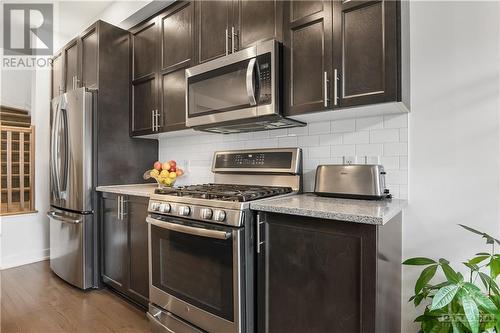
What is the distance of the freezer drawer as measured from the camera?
8.41ft

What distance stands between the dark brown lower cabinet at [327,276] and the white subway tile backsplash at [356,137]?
1.66ft

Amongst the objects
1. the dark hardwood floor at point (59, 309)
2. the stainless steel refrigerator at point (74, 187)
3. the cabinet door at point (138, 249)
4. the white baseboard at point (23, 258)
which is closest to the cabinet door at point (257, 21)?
the cabinet door at point (138, 249)

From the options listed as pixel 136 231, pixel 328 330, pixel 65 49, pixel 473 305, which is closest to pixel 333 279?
pixel 328 330

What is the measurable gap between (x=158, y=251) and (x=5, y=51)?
351 cm

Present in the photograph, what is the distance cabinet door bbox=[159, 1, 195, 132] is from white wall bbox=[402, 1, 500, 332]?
160 cm

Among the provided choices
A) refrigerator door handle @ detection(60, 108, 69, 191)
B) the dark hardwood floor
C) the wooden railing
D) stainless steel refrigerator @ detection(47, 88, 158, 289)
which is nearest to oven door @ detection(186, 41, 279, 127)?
stainless steel refrigerator @ detection(47, 88, 158, 289)

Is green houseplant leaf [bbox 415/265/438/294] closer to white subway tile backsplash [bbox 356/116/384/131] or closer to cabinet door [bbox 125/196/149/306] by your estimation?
white subway tile backsplash [bbox 356/116/384/131]

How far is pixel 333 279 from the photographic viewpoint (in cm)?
123

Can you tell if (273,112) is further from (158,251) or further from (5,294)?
(5,294)

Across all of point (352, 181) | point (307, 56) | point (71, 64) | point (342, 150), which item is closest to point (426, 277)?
point (352, 181)

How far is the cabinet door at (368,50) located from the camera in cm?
133

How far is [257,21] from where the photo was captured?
1810 mm

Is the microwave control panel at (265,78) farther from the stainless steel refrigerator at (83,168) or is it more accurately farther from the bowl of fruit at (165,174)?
the stainless steel refrigerator at (83,168)

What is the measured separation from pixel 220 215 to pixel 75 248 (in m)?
1.94
